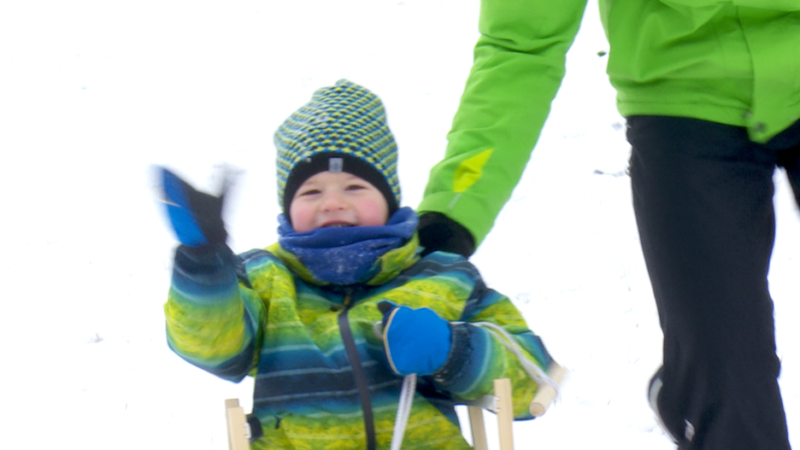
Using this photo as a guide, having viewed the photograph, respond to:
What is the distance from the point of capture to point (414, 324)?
1.66 metres

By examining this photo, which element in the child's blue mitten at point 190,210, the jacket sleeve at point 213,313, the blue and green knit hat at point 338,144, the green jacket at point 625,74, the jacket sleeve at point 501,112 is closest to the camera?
the child's blue mitten at point 190,210

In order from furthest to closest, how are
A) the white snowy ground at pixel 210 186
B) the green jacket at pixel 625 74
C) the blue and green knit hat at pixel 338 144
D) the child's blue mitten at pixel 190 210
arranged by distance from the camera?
the white snowy ground at pixel 210 186 < the blue and green knit hat at pixel 338 144 < the green jacket at pixel 625 74 < the child's blue mitten at pixel 190 210

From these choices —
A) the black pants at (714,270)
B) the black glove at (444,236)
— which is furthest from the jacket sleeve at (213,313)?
the black pants at (714,270)

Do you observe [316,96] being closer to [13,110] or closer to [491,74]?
[491,74]

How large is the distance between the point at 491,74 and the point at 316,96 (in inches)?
19.3

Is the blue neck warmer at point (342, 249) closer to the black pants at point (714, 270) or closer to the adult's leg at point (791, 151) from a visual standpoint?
the black pants at point (714, 270)

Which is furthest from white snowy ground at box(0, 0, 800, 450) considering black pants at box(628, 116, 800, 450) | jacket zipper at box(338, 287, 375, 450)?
black pants at box(628, 116, 800, 450)

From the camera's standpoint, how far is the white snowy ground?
355cm

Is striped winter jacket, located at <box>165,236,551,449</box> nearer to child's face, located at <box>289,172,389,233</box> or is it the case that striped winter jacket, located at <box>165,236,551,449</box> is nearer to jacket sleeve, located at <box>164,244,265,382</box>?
jacket sleeve, located at <box>164,244,265,382</box>

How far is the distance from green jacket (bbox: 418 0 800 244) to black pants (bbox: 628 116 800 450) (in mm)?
68

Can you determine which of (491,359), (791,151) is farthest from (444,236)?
(791,151)

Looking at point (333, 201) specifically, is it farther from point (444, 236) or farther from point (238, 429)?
point (238, 429)

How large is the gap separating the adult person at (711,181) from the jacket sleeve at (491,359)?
0.99 ft

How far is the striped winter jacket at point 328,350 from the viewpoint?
1.71 metres
